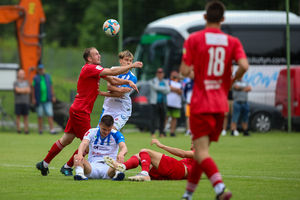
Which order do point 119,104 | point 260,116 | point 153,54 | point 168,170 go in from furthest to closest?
1. point 153,54
2. point 260,116
3. point 119,104
4. point 168,170

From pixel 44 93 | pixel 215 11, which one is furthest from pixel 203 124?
pixel 44 93

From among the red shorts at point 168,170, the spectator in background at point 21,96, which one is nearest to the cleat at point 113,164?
the red shorts at point 168,170

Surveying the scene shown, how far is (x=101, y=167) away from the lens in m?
9.49

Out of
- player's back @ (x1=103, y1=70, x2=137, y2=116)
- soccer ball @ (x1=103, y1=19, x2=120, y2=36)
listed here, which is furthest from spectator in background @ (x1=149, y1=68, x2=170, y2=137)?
player's back @ (x1=103, y1=70, x2=137, y2=116)

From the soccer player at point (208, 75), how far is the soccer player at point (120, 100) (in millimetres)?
3627

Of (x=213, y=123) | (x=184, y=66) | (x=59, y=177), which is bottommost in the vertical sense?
(x=59, y=177)

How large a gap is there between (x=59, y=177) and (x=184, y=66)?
3.74m

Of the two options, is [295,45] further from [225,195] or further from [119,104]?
[225,195]

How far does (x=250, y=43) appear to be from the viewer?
87.6ft

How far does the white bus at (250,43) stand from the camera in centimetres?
2538

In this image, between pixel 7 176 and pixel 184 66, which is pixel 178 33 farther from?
pixel 184 66

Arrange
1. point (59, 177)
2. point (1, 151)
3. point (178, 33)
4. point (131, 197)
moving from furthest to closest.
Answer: point (178, 33) → point (1, 151) → point (59, 177) → point (131, 197)

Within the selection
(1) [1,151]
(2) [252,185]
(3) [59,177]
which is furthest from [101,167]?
(1) [1,151]

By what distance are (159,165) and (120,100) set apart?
2012 millimetres
